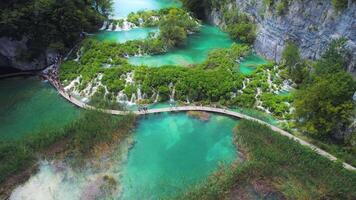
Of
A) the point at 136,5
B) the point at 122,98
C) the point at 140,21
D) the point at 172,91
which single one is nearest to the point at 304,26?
the point at 172,91

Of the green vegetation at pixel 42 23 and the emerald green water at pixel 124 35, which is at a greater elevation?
the green vegetation at pixel 42 23

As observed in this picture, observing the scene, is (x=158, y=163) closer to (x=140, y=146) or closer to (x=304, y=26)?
(x=140, y=146)

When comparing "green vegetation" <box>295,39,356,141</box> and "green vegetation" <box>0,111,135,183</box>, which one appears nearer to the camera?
"green vegetation" <box>0,111,135,183</box>

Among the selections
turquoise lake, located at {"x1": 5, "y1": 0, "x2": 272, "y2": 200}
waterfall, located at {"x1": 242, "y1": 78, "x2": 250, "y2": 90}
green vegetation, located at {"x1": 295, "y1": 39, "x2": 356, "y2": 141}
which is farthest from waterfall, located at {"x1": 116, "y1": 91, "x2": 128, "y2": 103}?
green vegetation, located at {"x1": 295, "y1": 39, "x2": 356, "y2": 141}

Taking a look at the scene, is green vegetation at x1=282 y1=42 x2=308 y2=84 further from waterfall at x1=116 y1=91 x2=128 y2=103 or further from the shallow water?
waterfall at x1=116 y1=91 x2=128 y2=103

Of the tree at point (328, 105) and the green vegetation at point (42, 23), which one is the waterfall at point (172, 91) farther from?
the green vegetation at point (42, 23)

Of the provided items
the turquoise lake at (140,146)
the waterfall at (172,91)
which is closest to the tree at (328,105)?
the turquoise lake at (140,146)
